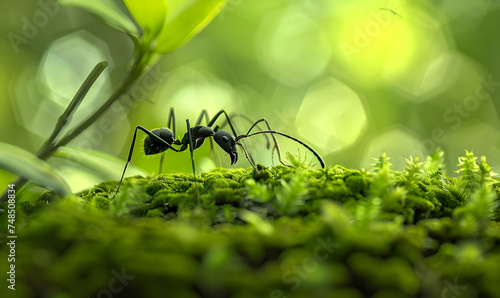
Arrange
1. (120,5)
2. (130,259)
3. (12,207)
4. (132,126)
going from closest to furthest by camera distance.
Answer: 1. (130,259)
2. (12,207)
3. (120,5)
4. (132,126)

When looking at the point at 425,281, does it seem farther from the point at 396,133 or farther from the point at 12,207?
the point at 396,133

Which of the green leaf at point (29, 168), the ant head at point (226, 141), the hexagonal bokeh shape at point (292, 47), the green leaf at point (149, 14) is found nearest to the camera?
the green leaf at point (29, 168)

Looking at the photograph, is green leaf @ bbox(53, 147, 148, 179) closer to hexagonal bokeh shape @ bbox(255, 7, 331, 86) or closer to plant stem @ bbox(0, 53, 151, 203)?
plant stem @ bbox(0, 53, 151, 203)

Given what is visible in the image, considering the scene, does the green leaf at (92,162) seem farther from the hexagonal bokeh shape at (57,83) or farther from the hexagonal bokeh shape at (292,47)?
the hexagonal bokeh shape at (292,47)

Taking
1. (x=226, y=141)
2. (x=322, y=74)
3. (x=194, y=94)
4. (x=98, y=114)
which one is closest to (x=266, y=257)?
(x=98, y=114)

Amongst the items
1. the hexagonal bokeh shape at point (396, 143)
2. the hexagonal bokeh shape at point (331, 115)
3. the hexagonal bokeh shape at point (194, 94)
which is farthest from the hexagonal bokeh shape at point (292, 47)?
the hexagonal bokeh shape at point (396, 143)

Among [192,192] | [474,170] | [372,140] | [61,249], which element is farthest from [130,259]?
[372,140]

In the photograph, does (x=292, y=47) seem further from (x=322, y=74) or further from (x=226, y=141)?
(x=226, y=141)
